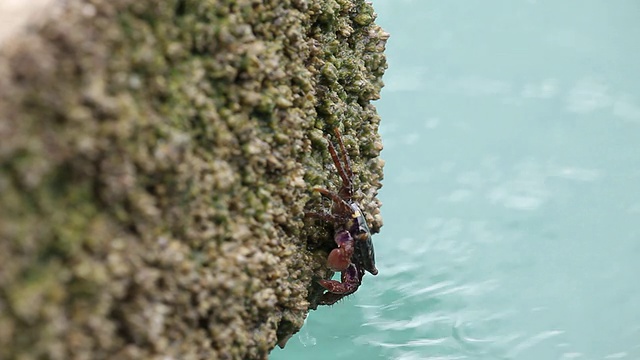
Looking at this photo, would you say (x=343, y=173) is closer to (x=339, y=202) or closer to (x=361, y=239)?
(x=339, y=202)

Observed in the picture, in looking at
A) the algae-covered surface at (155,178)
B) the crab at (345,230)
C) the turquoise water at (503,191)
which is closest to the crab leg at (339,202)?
the crab at (345,230)

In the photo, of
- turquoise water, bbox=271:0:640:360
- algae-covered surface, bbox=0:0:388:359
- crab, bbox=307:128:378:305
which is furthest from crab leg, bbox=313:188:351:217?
turquoise water, bbox=271:0:640:360

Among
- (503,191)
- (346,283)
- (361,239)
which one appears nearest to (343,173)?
(361,239)

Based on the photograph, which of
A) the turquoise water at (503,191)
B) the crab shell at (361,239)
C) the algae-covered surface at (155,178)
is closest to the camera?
the algae-covered surface at (155,178)

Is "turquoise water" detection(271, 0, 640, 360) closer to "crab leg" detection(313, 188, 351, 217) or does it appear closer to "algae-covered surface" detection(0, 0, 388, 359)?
"crab leg" detection(313, 188, 351, 217)

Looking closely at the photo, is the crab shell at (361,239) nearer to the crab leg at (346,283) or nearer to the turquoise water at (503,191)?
the crab leg at (346,283)

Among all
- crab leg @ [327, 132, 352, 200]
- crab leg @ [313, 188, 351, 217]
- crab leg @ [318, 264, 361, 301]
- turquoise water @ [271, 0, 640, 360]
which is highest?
turquoise water @ [271, 0, 640, 360]
